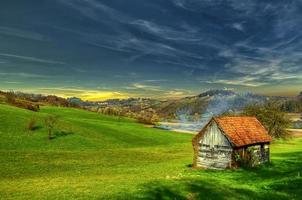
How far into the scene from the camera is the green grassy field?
88.3 feet

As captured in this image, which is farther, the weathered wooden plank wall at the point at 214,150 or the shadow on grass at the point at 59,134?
the shadow on grass at the point at 59,134

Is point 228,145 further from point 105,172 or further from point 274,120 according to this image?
point 274,120

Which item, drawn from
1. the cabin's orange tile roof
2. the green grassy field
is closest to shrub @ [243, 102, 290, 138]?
the green grassy field

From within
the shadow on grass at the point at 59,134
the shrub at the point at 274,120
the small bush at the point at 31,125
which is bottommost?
the shadow on grass at the point at 59,134

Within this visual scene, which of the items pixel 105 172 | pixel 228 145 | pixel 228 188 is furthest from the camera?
pixel 228 145

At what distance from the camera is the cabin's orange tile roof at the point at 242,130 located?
41.9 metres

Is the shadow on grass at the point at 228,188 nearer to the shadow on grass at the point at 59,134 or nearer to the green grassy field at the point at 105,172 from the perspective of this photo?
the green grassy field at the point at 105,172

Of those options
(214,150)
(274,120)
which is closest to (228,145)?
(214,150)

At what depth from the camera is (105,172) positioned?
4103cm

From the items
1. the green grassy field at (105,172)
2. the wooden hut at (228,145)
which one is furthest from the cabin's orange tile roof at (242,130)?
the green grassy field at (105,172)

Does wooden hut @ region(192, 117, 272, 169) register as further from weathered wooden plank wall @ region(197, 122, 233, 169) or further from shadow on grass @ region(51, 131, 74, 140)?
shadow on grass @ region(51, 131, 74, 140)

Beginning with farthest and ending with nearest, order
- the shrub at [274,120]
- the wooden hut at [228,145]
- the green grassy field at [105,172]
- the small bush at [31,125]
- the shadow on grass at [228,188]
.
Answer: the shrub at [274,120] < the small bush at [31,125] < the wooden hut at [228,145] < the green grassy field at [105,172] < the shadow on grass at [228,188]

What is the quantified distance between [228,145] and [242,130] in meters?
4.30

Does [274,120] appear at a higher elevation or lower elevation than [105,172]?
higher
